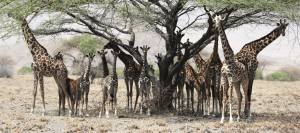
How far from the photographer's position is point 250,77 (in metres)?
8.55

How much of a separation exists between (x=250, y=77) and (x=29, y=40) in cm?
730

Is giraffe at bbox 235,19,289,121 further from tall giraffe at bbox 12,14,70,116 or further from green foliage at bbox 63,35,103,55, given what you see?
green foliage at bbox 63,35,103,55

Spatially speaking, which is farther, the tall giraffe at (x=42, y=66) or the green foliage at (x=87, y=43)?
the green foliage at (x=87, y=43)

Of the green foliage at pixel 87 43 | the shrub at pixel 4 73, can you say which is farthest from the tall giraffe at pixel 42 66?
the shrub at pixel 4 73

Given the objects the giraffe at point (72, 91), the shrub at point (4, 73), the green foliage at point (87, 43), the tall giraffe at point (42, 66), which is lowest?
the giraffe at point (72, 91)

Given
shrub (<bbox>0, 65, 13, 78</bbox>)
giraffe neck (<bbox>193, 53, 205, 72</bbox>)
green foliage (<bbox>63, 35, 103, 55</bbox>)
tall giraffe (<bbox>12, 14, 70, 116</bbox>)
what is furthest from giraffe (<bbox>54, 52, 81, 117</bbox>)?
shrub (<bbox>0, 65, 13, 78</bbox>)

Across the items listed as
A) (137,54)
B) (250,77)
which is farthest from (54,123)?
(250,77)

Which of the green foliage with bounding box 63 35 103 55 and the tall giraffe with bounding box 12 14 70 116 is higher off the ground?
the green foliage with bounding box 63 35 103 55

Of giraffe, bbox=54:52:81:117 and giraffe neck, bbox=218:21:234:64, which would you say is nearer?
giraffe neck, bbox=218:21:234:64

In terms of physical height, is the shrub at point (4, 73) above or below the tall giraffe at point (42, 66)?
above

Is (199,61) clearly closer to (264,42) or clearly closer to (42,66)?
(264,42)

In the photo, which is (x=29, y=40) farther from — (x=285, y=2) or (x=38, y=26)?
(x=285, y=2)

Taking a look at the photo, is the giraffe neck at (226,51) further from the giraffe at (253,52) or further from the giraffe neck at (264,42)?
the giraffe neck at (264,42)

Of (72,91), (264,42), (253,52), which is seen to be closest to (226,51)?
(253,52)
